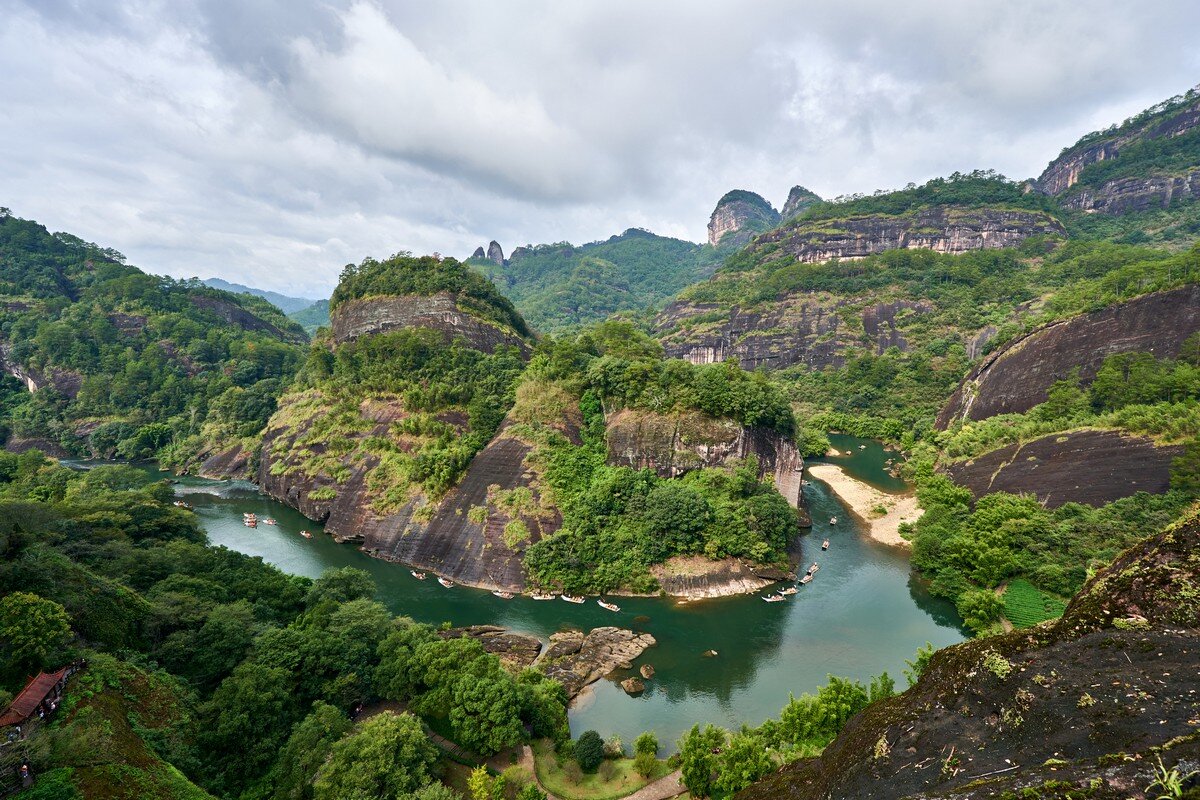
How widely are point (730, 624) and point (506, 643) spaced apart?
12744mm

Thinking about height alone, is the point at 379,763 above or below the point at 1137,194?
below

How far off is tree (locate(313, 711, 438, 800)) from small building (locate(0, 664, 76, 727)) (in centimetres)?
724

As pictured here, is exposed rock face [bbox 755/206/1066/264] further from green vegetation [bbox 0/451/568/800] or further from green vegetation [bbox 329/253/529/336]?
green vegetation [bbox 0/451/568/800]

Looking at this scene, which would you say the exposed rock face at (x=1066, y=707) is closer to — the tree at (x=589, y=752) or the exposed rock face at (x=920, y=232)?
the tree at (x=589, y=752)

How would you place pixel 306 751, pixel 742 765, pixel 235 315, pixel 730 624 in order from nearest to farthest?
pixel 742 765, pixel 306 751, pixel 730 624, pixel 235 315

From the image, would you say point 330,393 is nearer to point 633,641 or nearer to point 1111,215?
point 633,641

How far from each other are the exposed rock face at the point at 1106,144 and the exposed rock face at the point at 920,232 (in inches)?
1372

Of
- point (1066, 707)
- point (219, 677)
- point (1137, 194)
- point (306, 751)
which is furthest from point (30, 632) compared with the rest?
point (1137, 194)

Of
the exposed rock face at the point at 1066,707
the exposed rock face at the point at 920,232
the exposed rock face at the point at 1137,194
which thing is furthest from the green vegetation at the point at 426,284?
the exposed rock face at the point at 1137,194

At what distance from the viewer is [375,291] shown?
57.9 m

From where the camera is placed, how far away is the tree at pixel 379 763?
15000 millimetres

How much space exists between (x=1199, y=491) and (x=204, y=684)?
47671 millimetres

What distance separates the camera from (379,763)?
1547 cm

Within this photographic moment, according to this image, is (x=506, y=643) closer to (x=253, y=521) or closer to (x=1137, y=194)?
(x=253, y=521)
